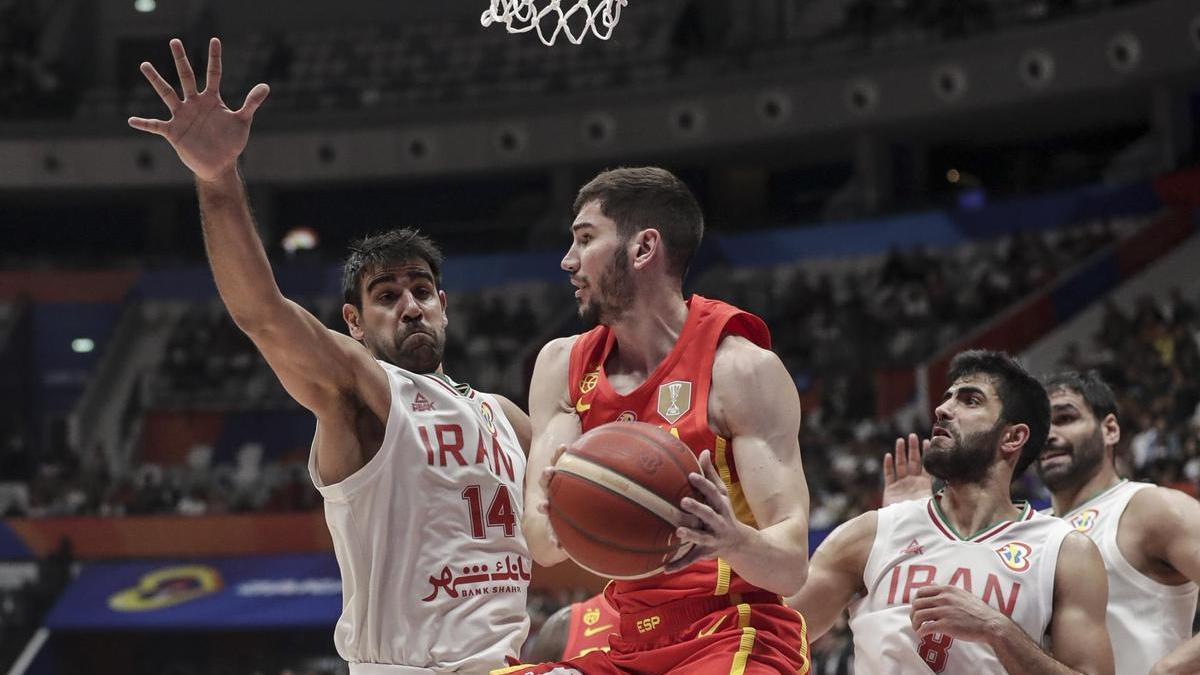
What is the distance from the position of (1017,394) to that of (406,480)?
2.01 m

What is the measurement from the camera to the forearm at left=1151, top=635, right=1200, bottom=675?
460 centimetres

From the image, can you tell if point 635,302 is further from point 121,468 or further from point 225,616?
point 121,468

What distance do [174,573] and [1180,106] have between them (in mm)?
14387

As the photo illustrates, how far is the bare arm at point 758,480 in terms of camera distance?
10.2 ft

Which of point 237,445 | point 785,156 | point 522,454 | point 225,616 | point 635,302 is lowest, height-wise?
point 225,616

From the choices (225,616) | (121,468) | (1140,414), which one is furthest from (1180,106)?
(121,468)

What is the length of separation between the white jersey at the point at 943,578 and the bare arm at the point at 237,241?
1.88 metres

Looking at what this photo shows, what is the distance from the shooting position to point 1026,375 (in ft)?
15.5

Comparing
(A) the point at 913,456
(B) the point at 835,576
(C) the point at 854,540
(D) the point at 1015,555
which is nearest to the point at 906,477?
(A) the point at 913,456

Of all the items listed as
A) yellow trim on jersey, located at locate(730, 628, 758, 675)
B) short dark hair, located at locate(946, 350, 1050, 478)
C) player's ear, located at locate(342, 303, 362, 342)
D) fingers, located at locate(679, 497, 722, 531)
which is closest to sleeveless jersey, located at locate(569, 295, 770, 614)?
yellow trim on jersey, located at locate(730, 628, 758, 675)

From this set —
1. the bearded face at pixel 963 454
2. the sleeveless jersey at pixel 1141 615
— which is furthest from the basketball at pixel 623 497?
the sleeveless jersey at pixel 1141 615

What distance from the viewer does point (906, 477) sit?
505 centimetres

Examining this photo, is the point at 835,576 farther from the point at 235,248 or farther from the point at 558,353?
the point at 235,248

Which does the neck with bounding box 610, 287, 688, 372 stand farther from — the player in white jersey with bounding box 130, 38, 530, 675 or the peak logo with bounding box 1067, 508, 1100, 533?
the peak logo with bounding box 1067, 508, 1100, 533
